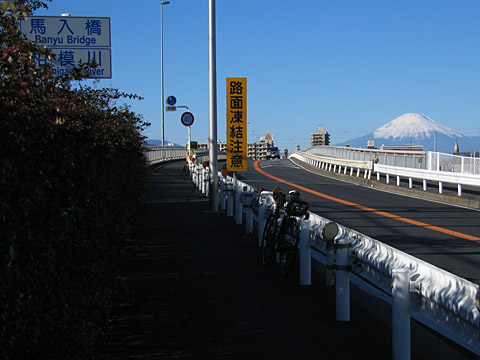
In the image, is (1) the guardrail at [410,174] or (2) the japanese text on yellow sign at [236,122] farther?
(1) the guardrail at [410,174]

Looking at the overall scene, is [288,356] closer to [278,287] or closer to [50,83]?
[278,287]

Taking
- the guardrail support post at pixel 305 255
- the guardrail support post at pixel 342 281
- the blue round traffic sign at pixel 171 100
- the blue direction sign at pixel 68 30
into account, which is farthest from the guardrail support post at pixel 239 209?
the blue round traffic sign at pixel 171 100

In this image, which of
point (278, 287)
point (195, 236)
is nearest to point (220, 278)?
point (278, 287)

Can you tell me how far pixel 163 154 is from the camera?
5125cm

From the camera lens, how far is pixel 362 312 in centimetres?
603

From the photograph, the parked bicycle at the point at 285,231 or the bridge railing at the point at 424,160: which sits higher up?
the bridge railing at the point at 424,160

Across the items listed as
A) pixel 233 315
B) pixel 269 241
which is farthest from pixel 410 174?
pixel 233 315

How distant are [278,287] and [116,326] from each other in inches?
94.1

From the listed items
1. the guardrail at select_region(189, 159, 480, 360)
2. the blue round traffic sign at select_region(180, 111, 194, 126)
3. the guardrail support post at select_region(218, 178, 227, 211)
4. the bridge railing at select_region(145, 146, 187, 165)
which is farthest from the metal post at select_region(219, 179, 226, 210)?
the bridge railing at select_region(145, 146, 187, 165)

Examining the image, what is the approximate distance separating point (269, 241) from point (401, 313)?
14.7 ft

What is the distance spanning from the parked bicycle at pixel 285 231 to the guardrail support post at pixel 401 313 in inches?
117

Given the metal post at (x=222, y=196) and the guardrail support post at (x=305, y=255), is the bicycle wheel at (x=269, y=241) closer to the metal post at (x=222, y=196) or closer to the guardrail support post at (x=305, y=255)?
the guardrail support post at (x=305, y=255)

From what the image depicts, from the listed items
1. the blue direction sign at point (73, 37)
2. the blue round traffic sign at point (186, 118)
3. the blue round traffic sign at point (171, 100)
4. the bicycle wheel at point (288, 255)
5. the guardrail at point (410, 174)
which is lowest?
the bicycle wheel at point (288, 255)

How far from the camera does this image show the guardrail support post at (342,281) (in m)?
5.68
